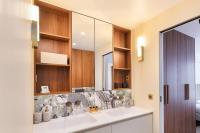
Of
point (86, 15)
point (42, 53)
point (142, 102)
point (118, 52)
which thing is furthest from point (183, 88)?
point (42, 53)

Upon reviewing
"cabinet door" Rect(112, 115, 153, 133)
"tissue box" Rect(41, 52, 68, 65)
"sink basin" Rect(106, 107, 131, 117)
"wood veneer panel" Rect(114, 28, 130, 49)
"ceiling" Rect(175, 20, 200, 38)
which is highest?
"ceiling" Rect(175, 20, 200, 38)

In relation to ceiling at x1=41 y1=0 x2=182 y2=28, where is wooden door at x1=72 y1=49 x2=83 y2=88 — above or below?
below

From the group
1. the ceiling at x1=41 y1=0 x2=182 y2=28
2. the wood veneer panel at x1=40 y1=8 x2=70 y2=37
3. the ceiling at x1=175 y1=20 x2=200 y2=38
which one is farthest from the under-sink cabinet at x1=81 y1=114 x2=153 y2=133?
the ceiling at x1=175 y1=20 x2=200 y2=38

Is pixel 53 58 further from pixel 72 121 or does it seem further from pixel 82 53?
pixel 72 121

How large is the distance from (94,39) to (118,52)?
1.96ft

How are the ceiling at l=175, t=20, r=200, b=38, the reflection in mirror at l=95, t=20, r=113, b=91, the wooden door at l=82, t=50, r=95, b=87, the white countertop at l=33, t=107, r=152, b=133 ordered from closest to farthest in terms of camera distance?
the white countertop at l=33, t=107, r=152, b=133
the wooden door at l=82, t=50, r=95, b=87
the reflection in mirror at l=95, t=20, r=113, b=91
the ceiling at l=175, t=20, r=200, b=38

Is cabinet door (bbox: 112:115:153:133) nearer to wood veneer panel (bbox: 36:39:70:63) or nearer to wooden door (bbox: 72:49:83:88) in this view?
wooden door (bbox: 72:49:83:88)

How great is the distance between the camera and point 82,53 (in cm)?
214

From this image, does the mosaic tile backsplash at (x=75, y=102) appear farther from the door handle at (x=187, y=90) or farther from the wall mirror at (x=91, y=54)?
the door handle at (x=187, y=90)

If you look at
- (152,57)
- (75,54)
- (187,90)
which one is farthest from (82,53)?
(187,90)

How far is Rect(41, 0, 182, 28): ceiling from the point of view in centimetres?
177

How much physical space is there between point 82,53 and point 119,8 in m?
0.85

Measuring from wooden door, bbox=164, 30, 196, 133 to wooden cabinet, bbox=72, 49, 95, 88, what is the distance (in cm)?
120

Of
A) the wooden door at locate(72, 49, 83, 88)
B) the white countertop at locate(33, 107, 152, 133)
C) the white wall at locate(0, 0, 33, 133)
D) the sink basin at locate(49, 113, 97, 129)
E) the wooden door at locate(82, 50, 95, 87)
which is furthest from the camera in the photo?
the wooden door at locate(82, 50, 95, 87)
